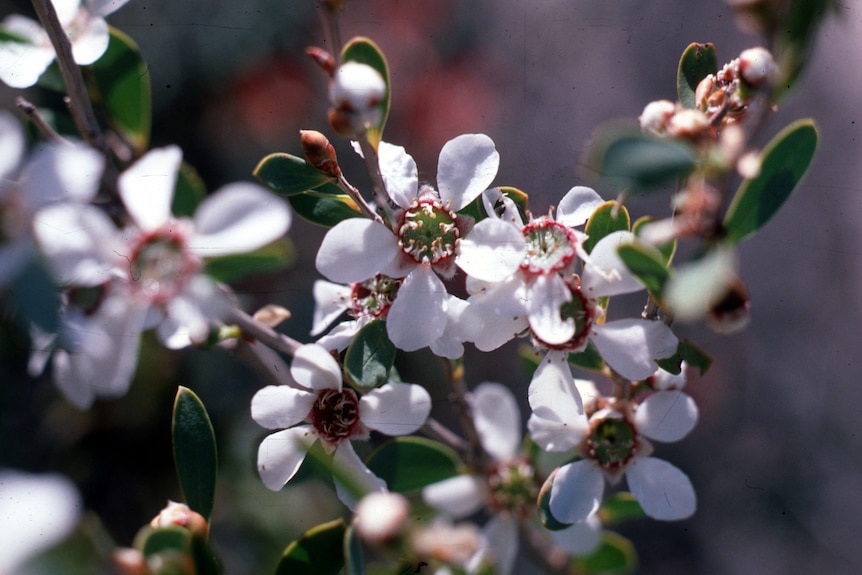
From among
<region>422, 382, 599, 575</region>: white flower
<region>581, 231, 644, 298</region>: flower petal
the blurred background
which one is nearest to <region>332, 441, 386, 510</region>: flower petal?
<region>422, 382, 599, 575</region>: white flower

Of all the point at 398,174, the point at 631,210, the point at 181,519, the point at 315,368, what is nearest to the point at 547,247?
the point at 398,174

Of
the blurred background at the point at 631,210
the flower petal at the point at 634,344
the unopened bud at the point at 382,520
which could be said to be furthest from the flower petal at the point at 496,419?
the blurred background at the point at 631,210

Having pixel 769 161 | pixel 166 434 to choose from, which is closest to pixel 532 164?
pixel 769 161

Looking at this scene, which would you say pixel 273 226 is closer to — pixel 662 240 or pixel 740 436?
pixel 662 240

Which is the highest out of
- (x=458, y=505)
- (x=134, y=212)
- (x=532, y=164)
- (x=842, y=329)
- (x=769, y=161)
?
(x=769, y=161)

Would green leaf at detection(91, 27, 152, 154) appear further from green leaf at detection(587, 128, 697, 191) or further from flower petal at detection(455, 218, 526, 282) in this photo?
green leaf at detection(587, 128, 697, 191)

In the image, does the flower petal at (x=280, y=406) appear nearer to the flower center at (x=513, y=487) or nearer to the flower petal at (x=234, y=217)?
the flower petal at (x=234, y=217)

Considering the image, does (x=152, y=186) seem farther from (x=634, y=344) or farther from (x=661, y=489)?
(x=661, y=489)
